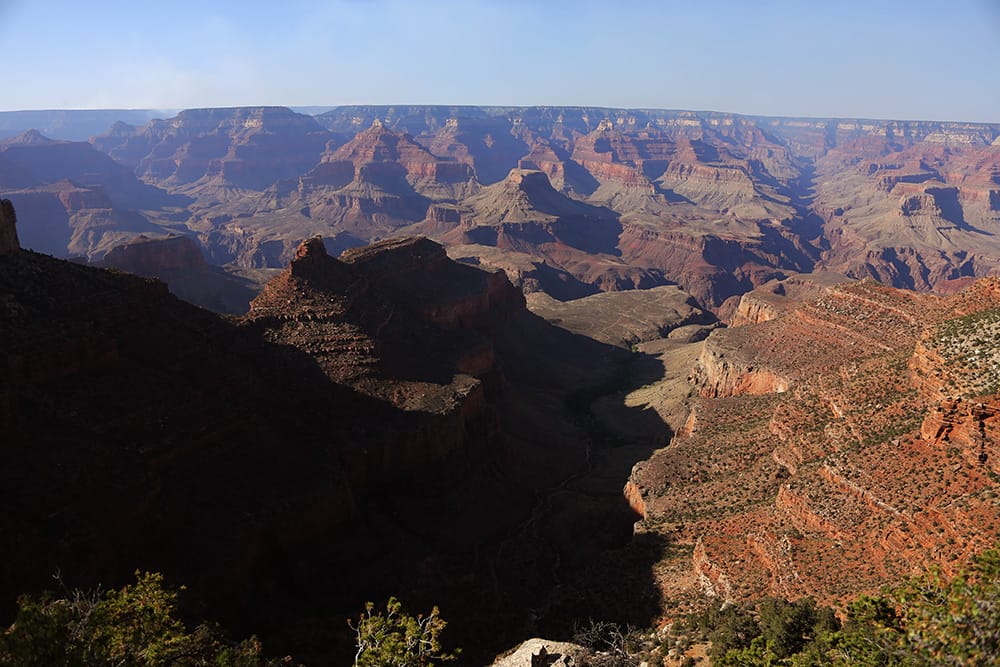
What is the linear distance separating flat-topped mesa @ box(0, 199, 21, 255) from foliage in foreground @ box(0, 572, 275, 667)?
31049 millimetres

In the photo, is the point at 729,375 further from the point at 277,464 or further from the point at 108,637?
the point at 108,637

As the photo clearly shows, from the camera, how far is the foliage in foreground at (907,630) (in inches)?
559

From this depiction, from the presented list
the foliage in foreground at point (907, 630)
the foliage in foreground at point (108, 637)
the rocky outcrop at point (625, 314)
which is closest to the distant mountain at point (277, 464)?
the foliage in foreground at point (108, 637)

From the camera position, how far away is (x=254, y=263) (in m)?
193

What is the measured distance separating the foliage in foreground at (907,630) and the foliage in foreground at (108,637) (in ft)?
56.7

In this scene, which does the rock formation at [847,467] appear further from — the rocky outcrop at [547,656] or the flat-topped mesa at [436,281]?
the flat-topped mesa at [436,281]

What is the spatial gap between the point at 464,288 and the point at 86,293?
2151 inches

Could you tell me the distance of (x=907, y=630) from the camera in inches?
670

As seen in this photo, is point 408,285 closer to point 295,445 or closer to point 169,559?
point 295,445

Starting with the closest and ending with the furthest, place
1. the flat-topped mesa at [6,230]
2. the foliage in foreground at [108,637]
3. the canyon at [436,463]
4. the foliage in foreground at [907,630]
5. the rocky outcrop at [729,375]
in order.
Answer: the foliage in foreground at [907,630] < the foliage in foreground at [108,637] < the canyon at [436,463] < the flat-topped mesa at [6,230] < the rocky outcrop at [729,375]

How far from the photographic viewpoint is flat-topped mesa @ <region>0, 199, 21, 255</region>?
42000mm

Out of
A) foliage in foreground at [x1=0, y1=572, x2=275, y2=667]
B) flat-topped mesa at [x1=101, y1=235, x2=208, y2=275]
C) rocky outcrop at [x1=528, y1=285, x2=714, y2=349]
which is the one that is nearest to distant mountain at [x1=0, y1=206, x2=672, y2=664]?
foliage in foreground at [x1=0, y1=572, x2=275, y2=667]

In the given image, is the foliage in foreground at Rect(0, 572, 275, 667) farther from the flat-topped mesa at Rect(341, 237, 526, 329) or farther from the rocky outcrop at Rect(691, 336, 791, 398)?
the flat-topped mesa at Rect(341, 237, 526, 329)

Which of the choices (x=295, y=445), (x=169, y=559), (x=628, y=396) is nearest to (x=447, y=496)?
(x=295, y=445)
